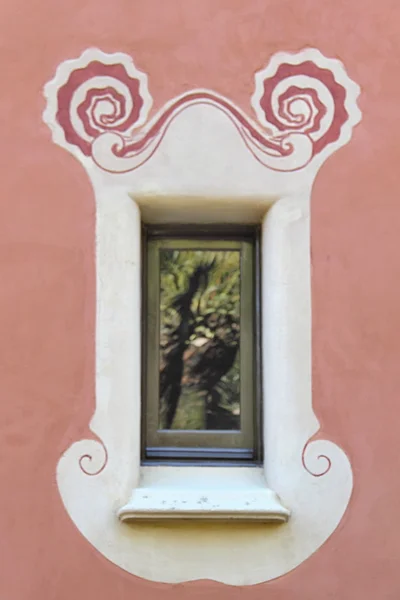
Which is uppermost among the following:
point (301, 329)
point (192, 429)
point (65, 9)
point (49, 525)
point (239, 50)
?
point (65, 9)

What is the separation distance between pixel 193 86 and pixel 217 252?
64 cm

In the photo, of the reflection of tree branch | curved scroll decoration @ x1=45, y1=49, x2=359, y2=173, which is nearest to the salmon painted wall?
curved scroll decoration @ x1=45, y1=49, x2=359, y2=173

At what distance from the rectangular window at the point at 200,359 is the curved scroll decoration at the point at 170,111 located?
1.37 ft

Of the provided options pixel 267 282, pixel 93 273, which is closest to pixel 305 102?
pixel 267 282

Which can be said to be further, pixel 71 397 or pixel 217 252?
pixel 217 252

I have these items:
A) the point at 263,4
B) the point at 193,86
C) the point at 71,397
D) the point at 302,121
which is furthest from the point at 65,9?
the point at 71,397

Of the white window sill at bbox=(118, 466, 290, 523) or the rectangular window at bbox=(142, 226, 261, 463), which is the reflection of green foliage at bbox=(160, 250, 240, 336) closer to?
the rectangular window at bbox=(142, 226, 261, 463)

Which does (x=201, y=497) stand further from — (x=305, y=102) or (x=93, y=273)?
(x=305, y=102)

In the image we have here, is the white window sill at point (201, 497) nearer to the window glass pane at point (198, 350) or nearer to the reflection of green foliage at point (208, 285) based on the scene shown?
the window glass pane at point (198, 350)

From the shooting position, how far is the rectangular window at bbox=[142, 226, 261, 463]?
8.20ft

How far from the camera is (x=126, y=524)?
2.25 m

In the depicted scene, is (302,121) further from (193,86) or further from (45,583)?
(45,583)

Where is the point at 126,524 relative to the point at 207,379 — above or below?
below

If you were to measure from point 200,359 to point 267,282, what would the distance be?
1.34 ft
